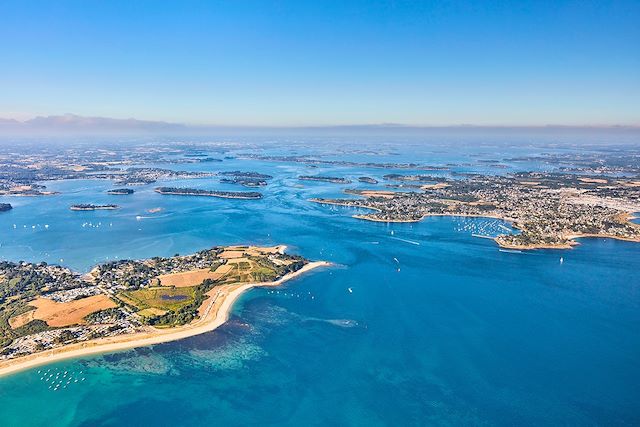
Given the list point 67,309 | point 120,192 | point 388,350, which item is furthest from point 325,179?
point 388,350

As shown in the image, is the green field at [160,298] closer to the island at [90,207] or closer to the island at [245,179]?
the island at [90,207]

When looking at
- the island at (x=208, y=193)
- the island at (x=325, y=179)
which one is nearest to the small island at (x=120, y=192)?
the island at (x=208, y=193)

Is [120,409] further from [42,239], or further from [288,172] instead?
[288,172]

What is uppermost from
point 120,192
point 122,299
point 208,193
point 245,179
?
point 245,179

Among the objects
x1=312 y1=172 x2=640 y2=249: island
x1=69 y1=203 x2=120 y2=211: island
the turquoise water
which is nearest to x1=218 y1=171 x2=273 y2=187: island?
x1=312 y1=172 x2=640 y2=249: island

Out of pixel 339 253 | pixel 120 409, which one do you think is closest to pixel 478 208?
pixel 339 253

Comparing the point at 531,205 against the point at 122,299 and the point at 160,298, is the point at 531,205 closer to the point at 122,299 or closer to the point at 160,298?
the point at 160,298
